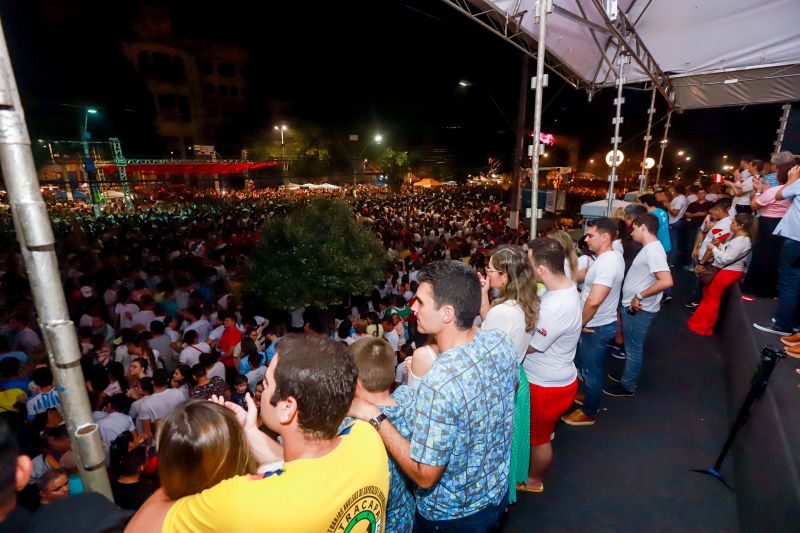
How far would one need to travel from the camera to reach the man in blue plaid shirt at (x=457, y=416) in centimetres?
168

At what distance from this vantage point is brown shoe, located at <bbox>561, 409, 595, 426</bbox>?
3879 millimetres

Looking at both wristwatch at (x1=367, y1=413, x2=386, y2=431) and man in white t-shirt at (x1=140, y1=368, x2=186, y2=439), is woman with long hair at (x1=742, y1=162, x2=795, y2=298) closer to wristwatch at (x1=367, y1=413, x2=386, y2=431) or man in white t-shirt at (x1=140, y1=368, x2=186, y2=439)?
wristwatch at (x1=367, y1=413, x2=386, y2=431)

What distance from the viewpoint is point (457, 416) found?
1688 millimetres

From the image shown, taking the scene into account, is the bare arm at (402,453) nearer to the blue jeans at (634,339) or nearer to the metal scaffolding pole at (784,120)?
the blue jeans at (634,339)

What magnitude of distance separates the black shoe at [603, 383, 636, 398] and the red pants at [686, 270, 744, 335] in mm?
2327

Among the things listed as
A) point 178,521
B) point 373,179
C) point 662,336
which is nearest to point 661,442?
point 662,336

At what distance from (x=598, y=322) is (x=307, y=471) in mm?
3375

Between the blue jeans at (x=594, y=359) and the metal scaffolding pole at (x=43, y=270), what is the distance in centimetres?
365

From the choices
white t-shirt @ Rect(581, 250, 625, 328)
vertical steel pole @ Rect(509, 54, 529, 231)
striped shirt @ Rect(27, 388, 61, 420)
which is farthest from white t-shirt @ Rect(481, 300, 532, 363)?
vertical steel pole @ Rect(509, 54, 529, 231)

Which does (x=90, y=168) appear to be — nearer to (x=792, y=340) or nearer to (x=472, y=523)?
(x=472, y=523)

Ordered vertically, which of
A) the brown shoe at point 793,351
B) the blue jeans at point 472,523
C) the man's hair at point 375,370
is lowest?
the blue jeans at point 472,523

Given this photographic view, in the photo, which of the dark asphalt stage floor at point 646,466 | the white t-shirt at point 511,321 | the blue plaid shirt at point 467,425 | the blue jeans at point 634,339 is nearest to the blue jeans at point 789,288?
the dark asphalt stage floor at point 646,466

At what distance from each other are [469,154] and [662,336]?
98.8 feet

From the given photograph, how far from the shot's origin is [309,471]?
125 centimetres
